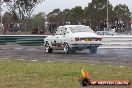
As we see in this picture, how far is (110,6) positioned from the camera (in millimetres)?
72125

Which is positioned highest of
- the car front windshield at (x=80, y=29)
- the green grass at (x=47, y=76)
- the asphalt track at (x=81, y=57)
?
the car front windshield at (x=80, y=29)

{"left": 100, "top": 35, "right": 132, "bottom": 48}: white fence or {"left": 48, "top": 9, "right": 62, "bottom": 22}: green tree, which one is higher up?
{"left": 48, "top": 9, "right": 62, "bottom": 22}: green tree

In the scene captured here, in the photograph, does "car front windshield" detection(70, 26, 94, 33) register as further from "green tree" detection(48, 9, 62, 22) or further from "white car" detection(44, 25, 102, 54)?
"green tree" detection(48, 9, 62, 22)

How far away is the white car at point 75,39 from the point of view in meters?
22.5

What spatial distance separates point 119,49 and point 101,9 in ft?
131

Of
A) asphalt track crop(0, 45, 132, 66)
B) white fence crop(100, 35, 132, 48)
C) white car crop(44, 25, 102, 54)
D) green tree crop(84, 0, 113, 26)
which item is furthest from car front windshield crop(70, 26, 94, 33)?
green tree crop(84, 0, 113, 26)

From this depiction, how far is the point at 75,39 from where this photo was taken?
22.5m

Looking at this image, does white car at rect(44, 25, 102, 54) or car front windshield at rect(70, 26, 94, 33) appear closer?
white car at rect(44, 25, 102, 54)

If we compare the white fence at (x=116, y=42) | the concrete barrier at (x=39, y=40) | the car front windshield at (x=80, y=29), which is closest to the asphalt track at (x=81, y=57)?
the white fence at (x=116, y=42)

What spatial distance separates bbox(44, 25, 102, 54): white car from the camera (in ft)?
73.7


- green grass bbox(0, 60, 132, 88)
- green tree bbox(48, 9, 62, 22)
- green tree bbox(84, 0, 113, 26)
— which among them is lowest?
green grass bbox(0, 60, 132, 88)

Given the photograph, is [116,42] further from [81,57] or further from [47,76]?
[47,76]

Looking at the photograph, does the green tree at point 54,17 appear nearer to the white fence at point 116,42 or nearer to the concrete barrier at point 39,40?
the concrete barrier at point 39,40

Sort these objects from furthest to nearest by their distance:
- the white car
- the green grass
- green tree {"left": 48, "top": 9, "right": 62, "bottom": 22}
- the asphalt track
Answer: green tree {"left": 48, "top": 9, "right": 62, "bottom": 22} < the white car < the asphalt track < the green grass
